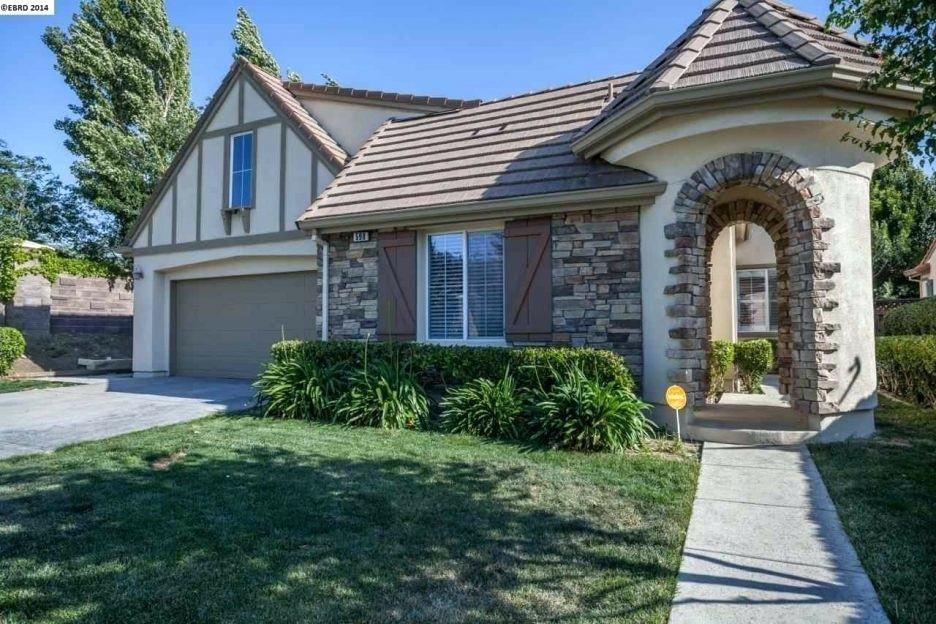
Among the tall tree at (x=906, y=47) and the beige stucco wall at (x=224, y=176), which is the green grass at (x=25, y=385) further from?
the tall tree at (x=906, y=47)

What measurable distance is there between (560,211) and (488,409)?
9.89 feet

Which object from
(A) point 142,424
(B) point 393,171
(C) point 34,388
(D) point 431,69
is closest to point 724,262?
(B) point 393,171

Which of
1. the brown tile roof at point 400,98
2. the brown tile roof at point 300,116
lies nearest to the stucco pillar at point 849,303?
the brown tile roof at point 400,98

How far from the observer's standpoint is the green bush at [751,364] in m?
11.0

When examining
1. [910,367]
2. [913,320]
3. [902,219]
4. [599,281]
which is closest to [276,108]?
[599,281]

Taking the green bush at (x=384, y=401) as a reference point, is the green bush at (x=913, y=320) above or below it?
above

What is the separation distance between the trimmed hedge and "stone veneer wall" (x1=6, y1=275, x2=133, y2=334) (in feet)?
36.4

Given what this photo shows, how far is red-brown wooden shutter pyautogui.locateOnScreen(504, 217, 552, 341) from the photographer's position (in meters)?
8.16

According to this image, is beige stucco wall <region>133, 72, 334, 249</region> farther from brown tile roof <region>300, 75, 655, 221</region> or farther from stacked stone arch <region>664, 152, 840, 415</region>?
stacked stone arch <region>664, 152, 840, 415</region>

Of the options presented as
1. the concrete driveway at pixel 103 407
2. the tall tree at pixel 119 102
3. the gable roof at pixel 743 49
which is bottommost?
the concrete driveway at pixel 103 407

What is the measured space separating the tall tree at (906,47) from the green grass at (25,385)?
14.4 m

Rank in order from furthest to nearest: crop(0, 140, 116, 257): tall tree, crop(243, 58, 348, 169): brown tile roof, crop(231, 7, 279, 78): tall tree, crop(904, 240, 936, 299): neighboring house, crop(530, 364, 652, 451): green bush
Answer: crop(0, 140, 116, 257): tall tree → crop(231, 7, 279, 78): tall tree → crop(904, 240, 936, 299): neighboring house → crop(243, 58, 348, 169): brown tile roof → crop(530, 364, 652, 451): green bush

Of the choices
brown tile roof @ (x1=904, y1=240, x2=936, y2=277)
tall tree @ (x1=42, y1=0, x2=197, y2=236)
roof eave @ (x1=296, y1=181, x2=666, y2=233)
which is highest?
tall tree @ (x1=42, y1=0, x2=197, y2=236)

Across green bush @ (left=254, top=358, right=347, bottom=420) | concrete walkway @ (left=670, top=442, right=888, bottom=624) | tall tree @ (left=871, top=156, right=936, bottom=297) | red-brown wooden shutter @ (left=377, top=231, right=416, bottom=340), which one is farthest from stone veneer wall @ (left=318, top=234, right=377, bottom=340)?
tall tree @ (left=871, top=156, right=936, bottom=297)
